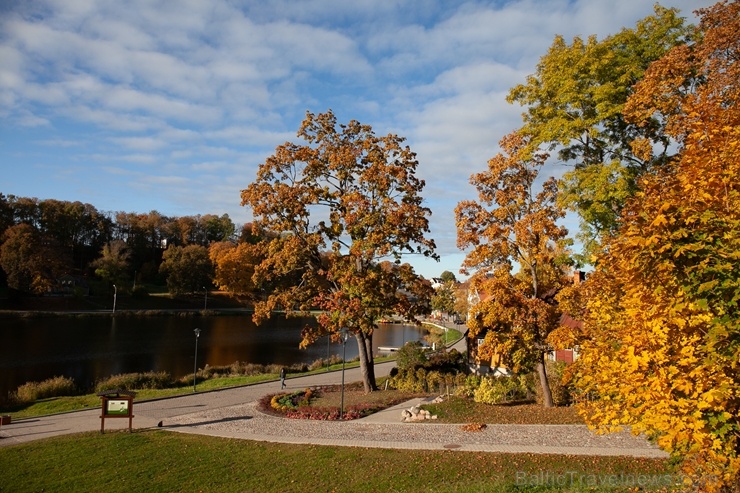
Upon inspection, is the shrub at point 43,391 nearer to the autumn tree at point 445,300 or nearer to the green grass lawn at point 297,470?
the green grass lawn at point 297,470

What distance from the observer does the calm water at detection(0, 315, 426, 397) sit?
31172 mm

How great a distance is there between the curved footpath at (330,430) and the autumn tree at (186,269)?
195 ft

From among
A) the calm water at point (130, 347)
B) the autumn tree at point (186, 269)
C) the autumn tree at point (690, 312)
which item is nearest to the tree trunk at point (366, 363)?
the calm water at point (130, 347)

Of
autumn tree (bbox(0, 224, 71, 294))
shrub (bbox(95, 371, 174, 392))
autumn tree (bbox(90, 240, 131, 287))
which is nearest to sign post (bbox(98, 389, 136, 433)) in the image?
shrub (bbox(95, 371, 174, 392))

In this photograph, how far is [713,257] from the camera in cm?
538

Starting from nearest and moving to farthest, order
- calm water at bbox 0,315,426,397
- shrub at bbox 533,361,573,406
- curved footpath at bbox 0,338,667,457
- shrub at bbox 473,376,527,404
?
curved footpath at bbox 0,338,667,457 → shrub at bbox 533,361,573,406 → shrub at bbox 473,376,527,404 → calm water at bbox 0,315,426,397

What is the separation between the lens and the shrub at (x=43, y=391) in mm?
21933

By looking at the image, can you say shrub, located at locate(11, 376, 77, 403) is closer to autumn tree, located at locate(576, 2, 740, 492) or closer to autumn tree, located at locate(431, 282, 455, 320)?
autumn tree, located at locate(576, 2, 740, 492)

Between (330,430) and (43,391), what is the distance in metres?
15.8

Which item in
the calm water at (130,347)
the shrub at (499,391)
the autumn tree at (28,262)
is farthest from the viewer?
the autumn tree at (28,262)

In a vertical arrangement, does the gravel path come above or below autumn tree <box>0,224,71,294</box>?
below

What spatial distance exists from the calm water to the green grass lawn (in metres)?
16.1

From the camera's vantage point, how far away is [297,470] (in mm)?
11219

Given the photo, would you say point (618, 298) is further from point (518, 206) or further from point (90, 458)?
point (90, 458)
